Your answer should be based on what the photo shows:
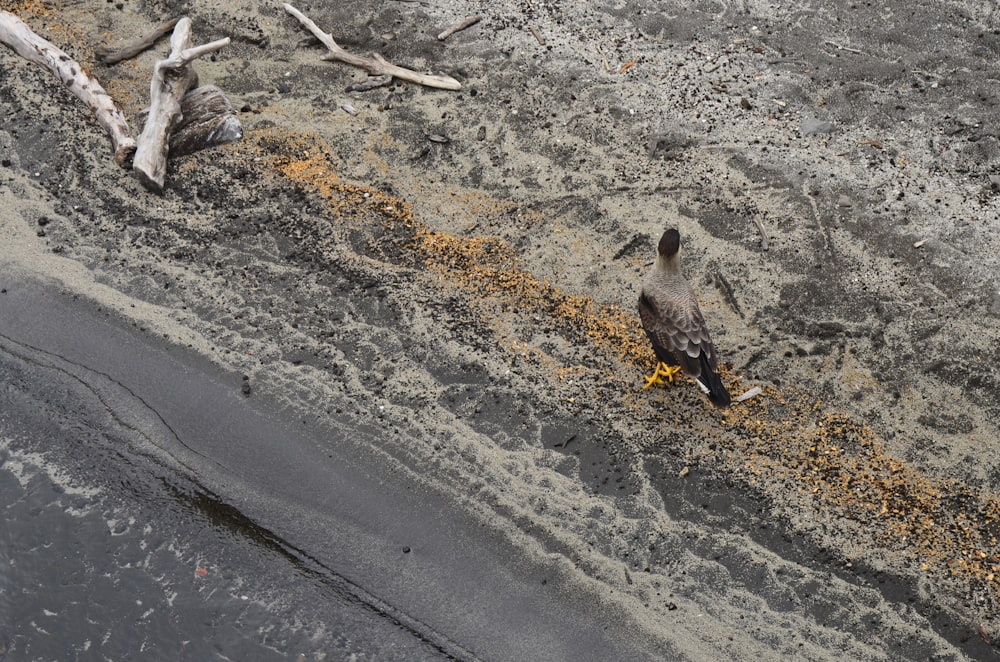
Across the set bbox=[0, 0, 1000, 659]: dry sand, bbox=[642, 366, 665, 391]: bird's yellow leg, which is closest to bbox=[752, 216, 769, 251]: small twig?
bbox=[0, 0, 1000, 659]: dry sand

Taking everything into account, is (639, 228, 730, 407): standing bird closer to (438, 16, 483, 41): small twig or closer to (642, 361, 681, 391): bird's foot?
(642, 361, 681, 391): bird's foot

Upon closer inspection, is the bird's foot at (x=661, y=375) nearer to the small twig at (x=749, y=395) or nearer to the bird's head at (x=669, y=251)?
the small twig at (x=749, y=395)

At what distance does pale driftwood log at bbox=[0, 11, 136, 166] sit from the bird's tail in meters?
5.79

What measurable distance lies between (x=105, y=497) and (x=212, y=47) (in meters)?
4.74

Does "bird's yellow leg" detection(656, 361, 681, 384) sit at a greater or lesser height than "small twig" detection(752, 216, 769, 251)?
lesser

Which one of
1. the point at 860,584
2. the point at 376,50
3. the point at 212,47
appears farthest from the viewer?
the point at 376,50

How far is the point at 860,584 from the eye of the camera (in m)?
5.65

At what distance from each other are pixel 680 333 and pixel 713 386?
45 cm

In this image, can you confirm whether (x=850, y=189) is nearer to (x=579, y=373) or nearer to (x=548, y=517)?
(x=579, y=373)

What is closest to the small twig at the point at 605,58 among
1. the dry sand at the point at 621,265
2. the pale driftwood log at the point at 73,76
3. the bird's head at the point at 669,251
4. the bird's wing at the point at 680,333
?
the dry sand at the point at 621,265

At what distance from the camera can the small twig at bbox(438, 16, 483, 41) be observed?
31.7 feet

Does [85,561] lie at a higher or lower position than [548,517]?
lower

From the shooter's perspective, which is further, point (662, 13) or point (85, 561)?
point (662, 13)

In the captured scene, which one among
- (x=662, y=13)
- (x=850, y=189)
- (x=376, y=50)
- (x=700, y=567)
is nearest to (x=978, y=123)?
(x=850, y=189)
